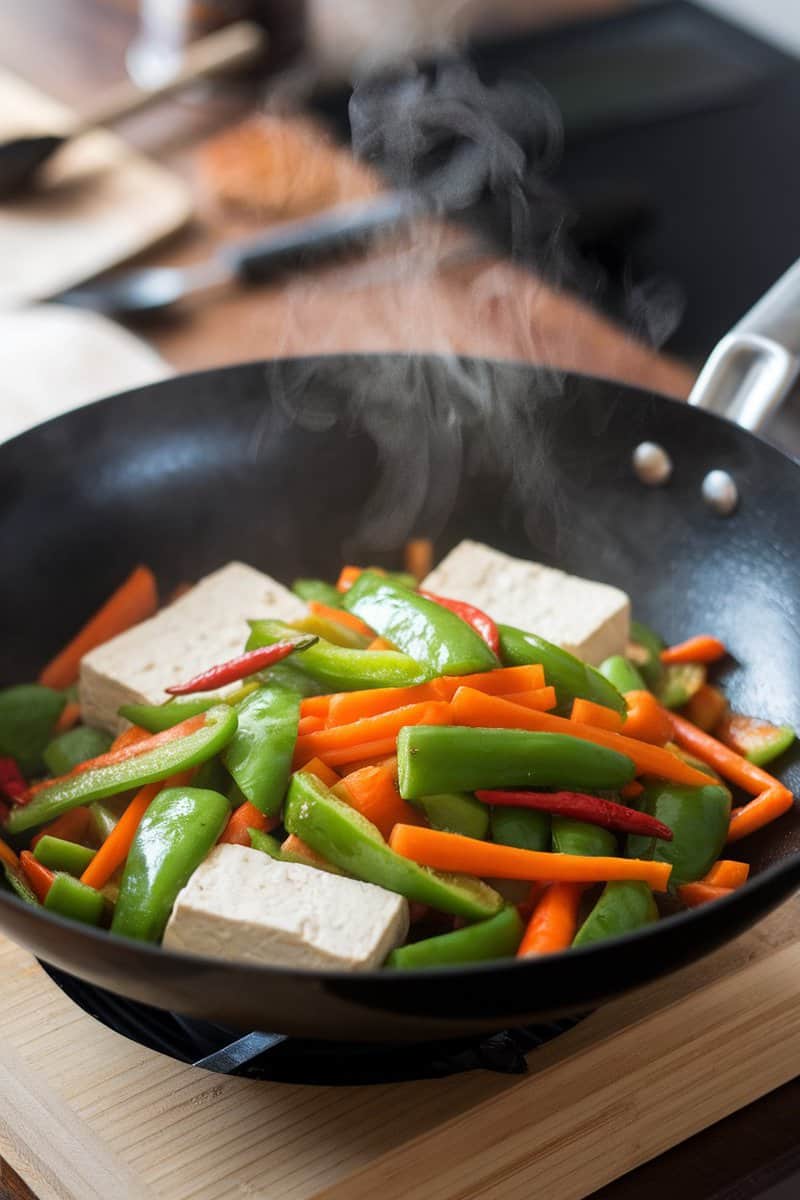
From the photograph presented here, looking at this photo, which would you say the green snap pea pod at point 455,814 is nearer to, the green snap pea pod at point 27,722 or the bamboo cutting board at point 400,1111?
the bamboo cutting board at point 400,1111

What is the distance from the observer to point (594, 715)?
5.46ft

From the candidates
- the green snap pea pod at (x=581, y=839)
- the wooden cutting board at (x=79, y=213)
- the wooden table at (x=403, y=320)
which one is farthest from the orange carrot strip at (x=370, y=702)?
the wooden cutting board at (x=79, y=213)

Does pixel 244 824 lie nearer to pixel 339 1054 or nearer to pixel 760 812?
pixel 339 1054

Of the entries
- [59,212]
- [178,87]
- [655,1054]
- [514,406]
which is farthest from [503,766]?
[178,87]

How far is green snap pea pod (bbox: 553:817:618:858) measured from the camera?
4.96ft

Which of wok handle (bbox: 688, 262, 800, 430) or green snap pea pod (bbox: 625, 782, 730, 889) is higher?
wok handle (bbox: 688, 262, 800, 430)

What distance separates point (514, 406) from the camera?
7.21 feet

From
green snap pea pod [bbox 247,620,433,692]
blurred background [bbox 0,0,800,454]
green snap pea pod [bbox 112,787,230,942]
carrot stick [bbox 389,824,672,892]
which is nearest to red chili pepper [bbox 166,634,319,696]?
green snap pea pod [bbox 247,620,433,692]

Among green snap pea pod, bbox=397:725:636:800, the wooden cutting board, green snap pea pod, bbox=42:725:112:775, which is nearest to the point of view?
green snap pea pod, bbox=397:725:636:800

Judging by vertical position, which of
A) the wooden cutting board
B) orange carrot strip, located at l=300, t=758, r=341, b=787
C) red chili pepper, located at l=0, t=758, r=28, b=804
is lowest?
red chili pepper, located at l=0, t=758, r=28, b=804

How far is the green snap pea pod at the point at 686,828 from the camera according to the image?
160 cm

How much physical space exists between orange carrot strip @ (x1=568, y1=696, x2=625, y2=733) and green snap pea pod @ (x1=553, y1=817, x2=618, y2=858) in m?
0.15

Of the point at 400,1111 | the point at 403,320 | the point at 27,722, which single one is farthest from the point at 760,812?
the point at 403,320

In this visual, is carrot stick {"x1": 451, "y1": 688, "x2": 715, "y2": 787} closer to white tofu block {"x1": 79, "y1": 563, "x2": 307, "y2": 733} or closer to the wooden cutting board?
white tofu block {"x1": 79, "y1": 563, "x2": 307, "y2": 733}
